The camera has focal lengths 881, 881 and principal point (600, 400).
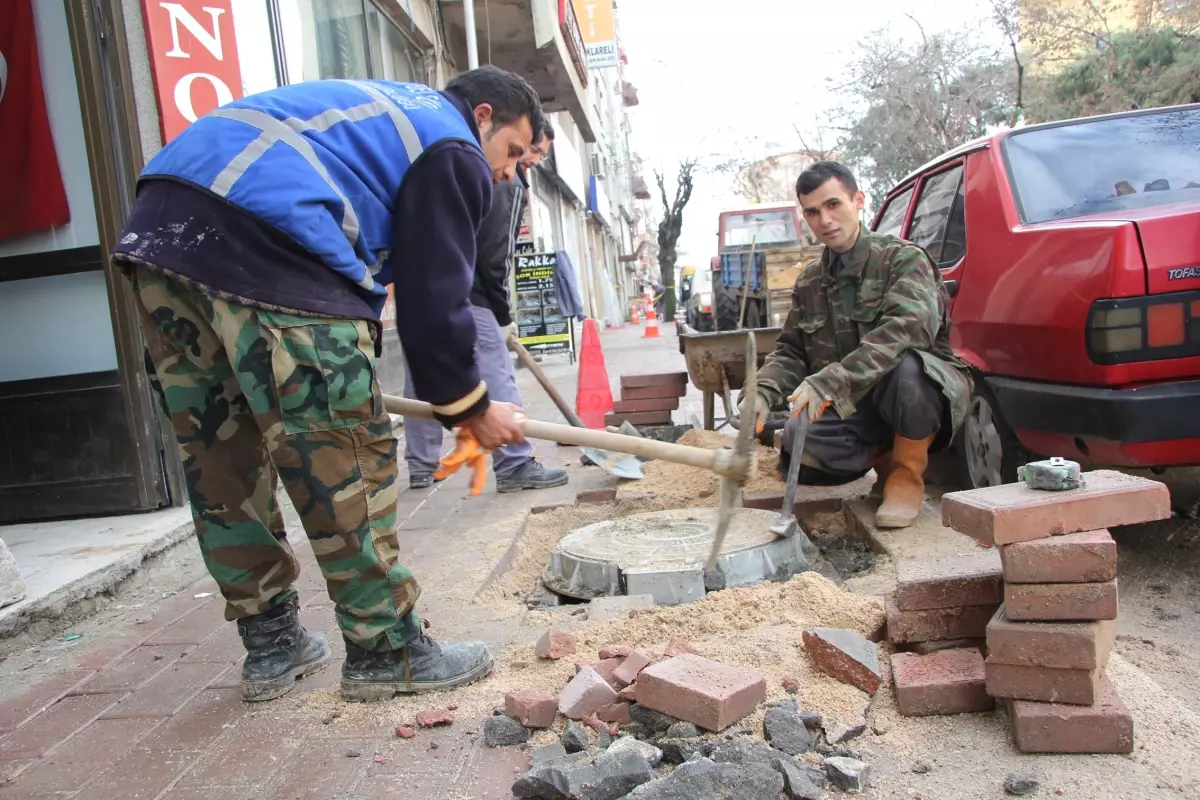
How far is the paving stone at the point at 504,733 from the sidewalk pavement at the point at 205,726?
0.07 ft

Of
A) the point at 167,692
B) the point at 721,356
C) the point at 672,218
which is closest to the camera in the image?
the point at 167,692

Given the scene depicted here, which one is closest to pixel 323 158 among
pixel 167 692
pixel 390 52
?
pixel 167 692

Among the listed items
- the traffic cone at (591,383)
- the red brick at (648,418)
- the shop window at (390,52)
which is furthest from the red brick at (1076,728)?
the shop window at (390,52)

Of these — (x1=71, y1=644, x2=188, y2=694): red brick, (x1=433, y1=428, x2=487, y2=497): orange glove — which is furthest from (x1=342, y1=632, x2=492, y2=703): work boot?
(x1=71, y1=644, x2=188, y2=694): red brick

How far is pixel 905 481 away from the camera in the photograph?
3.54 m

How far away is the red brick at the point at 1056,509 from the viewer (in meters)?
1.86

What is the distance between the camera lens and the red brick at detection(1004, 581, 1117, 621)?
1.82 meters

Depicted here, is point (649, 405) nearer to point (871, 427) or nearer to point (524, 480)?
point (524, 480)

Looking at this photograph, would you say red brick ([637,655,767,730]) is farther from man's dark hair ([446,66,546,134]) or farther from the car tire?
the car tire

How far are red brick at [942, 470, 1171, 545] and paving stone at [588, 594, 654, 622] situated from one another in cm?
113

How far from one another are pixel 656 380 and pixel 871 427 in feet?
6.91

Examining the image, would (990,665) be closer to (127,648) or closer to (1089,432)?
(1089,432)

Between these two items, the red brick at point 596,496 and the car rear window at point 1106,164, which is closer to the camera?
the car rear window at point 1106,164

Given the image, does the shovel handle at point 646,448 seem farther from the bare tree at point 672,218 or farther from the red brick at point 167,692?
the bare tree at point 672,218
